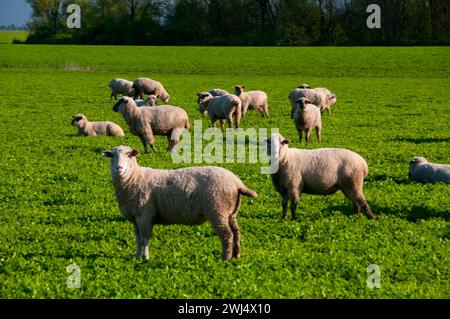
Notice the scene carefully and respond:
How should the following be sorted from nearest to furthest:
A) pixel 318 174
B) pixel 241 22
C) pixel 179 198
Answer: pixel 179 198
pixel 318 174
pixel 241 22

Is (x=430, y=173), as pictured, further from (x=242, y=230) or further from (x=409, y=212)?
(x=242, y=230)

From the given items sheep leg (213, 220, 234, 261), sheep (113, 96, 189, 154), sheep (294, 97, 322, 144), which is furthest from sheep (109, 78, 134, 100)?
sheep leg (213, 220, 234, 261)

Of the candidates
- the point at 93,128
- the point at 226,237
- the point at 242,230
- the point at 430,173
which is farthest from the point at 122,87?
the point at 226,237

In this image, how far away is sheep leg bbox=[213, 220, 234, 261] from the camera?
8898 mm

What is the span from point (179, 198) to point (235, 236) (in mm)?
1009

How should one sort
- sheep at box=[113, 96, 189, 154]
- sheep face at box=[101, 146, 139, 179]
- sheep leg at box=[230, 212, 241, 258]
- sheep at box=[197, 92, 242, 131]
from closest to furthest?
1. sheep leg at box=[230, 212, 241, 258]
2. sheep face at box=[101, 146, 139, 179]
3. sheep at box=[113, 96, 189, 154]
4. sheep at box=[197, 92, 242, 131]

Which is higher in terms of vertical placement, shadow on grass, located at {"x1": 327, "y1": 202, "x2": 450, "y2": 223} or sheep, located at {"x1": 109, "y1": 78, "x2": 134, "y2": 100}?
sheep, located at {"x1": 109, "y1": 78, "x2": 134, "y2": 100}

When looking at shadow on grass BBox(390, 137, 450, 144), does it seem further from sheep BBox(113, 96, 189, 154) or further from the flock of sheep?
A: sheep BBox(113, 96, 189, 154)

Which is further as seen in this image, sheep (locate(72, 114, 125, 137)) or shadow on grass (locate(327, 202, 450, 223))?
sheep (locate(72, 114, 125, 137))

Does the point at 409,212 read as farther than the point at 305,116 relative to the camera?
No

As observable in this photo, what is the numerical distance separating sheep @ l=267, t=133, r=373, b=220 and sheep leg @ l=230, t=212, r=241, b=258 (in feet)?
8.53

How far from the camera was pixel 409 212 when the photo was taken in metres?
12.3

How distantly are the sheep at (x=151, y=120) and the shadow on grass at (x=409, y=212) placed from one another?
25.7ft

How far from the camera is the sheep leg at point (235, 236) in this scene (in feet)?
30.1
